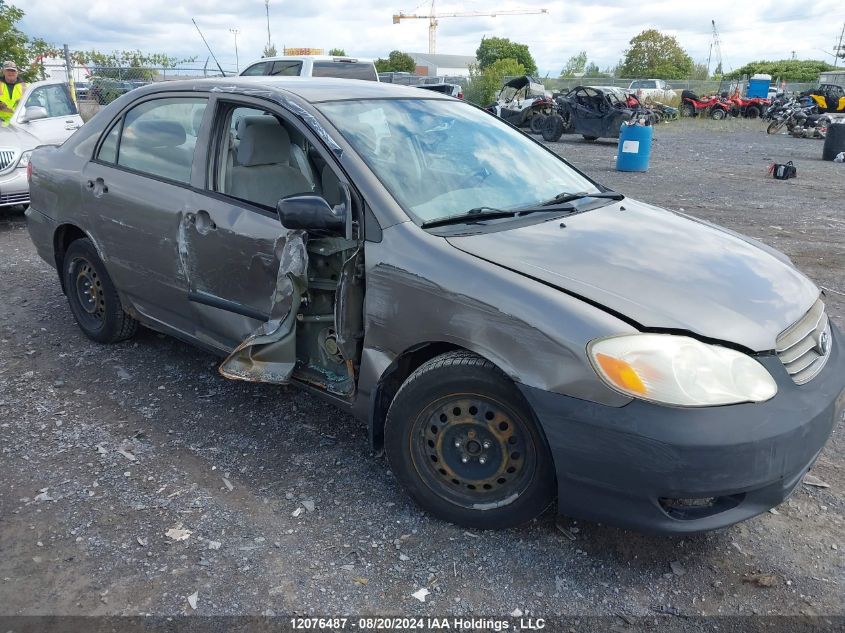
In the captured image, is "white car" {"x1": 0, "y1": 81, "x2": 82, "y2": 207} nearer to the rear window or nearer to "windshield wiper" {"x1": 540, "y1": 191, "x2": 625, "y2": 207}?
the rear window

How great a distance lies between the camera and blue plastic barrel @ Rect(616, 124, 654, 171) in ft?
45.4

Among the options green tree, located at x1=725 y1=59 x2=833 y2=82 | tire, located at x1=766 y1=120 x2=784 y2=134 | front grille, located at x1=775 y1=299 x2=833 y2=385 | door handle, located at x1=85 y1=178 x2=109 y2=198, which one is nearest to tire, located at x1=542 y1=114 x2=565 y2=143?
tire, located at x1=766 y1=120 x2=784 y2=134

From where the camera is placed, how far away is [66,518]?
283 centimetres

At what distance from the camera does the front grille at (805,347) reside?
2424 millimetres

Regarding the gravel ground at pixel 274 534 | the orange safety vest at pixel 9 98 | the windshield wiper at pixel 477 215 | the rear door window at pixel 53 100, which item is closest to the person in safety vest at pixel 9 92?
the orange safety vest at pixel 9 98

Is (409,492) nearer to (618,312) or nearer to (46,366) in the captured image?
(618,312)

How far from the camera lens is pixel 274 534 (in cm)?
275

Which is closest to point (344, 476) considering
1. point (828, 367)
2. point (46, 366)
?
point (828, 367)

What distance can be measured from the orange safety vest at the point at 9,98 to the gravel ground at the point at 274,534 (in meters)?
6.51

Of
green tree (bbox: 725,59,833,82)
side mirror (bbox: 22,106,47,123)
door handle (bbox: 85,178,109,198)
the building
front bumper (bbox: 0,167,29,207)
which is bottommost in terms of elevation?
front bumper (bbox: 0,167,29,207)

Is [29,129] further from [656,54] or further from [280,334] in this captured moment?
[656,54]

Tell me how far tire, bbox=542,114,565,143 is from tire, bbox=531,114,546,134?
0.15m

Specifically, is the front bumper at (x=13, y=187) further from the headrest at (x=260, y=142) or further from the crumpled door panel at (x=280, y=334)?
the crumpled door panel at (x=280, y=334)

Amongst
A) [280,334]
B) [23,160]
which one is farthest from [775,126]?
[280,334]
